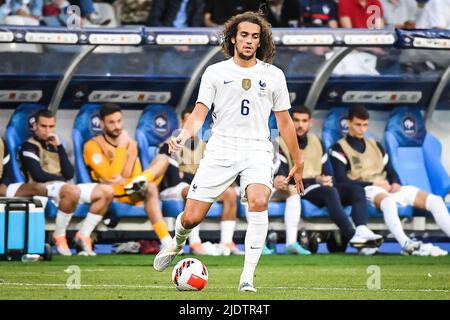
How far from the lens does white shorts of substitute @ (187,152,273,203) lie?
988cm

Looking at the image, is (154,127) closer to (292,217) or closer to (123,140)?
(123,140)

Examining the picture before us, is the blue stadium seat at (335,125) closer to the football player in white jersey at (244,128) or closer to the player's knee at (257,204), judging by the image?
the football player in white jersey at (244,128)

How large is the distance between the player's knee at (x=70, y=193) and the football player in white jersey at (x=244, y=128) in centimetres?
483

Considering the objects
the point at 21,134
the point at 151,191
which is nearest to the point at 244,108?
the point at 151,191

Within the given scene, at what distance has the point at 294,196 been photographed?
15.3 meters

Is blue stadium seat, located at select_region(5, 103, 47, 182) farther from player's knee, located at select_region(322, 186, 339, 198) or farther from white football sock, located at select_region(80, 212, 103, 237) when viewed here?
player's knee, located at select_region(322, 186, 339, 198)

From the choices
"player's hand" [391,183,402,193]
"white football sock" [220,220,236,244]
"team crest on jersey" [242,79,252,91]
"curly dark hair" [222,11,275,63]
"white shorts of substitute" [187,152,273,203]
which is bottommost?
"white football sock" [220,220,236,244]

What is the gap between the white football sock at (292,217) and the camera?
15.2 meters

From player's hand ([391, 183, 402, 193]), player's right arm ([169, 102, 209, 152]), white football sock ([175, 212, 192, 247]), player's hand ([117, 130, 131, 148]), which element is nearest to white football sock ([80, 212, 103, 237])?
player's hand ([117, 130, 131, 148])

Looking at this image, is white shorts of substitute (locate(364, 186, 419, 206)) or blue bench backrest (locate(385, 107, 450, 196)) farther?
blue bench backrest (locate(385, 107, 450, 196))

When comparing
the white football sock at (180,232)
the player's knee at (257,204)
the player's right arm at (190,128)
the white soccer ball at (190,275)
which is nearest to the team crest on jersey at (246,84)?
the player's right arm at (190,128)

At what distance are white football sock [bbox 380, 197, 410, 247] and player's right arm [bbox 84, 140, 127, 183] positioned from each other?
9.97 feet

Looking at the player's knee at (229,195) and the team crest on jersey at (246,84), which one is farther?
the player's knee at (229,195)
